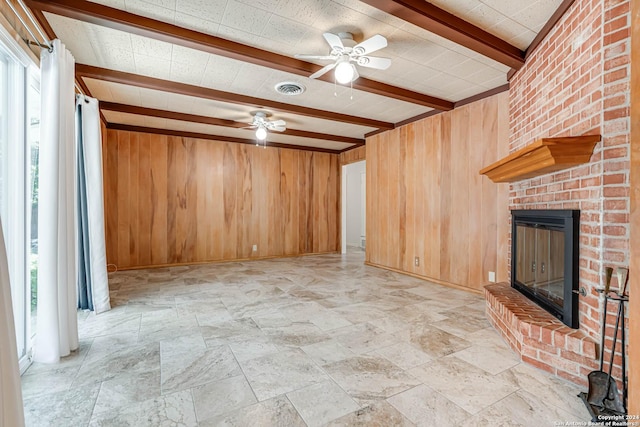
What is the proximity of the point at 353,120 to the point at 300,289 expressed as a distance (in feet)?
8.80

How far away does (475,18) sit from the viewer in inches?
87.8

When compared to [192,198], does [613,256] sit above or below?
below

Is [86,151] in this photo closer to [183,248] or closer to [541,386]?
[183,248]

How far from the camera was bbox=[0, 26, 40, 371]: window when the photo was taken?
1.92m

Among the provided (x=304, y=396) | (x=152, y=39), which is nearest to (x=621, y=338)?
(x=304, y=396)

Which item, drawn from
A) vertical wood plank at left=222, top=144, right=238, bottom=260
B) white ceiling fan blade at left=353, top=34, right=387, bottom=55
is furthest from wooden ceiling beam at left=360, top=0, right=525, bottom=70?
vertical wood plank at left=222, top=144, right=238, bottom=260

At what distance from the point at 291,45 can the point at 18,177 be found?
7.36 ft

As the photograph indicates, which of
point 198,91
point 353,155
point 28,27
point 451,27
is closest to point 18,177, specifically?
point 28,27

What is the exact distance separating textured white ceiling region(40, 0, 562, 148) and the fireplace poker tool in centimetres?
193

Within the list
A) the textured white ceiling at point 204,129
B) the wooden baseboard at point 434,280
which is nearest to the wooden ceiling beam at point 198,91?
the textured white ceiling at point 204,129

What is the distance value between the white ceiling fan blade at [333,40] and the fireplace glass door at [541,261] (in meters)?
2.14

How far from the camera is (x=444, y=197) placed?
417 centimetres

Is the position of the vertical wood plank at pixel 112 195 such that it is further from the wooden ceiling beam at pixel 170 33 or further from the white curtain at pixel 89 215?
the wooden ceiling beam at pixel 170 33

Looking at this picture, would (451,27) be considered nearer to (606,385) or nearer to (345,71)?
(345,71)
